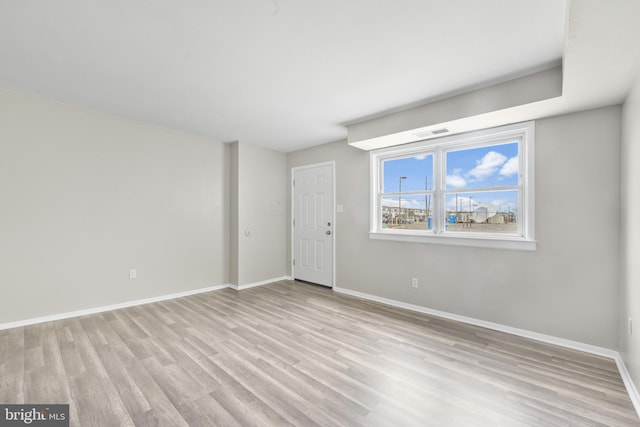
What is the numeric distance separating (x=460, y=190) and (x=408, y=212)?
2.45 feet

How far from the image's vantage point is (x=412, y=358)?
2.35 metres

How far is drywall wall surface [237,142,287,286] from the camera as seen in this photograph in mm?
4629

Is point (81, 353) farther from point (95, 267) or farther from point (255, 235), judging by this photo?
point (255, 235)

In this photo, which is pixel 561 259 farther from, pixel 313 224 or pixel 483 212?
pixel 313 224

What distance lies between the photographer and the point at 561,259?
2596 mm

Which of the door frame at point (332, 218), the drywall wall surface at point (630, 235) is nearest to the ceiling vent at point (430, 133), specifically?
the drywall wall surface at point (630, 235)

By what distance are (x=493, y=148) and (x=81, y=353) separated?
14.9 ft

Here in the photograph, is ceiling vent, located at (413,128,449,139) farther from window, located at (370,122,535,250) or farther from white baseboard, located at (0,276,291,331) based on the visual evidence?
white baseboard, located at (0,276,291,331)

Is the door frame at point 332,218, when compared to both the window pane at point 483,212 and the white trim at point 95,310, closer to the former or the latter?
the white trim at point 95,310

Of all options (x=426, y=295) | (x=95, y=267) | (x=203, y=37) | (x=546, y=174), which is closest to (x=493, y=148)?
(x=546, y=174)
